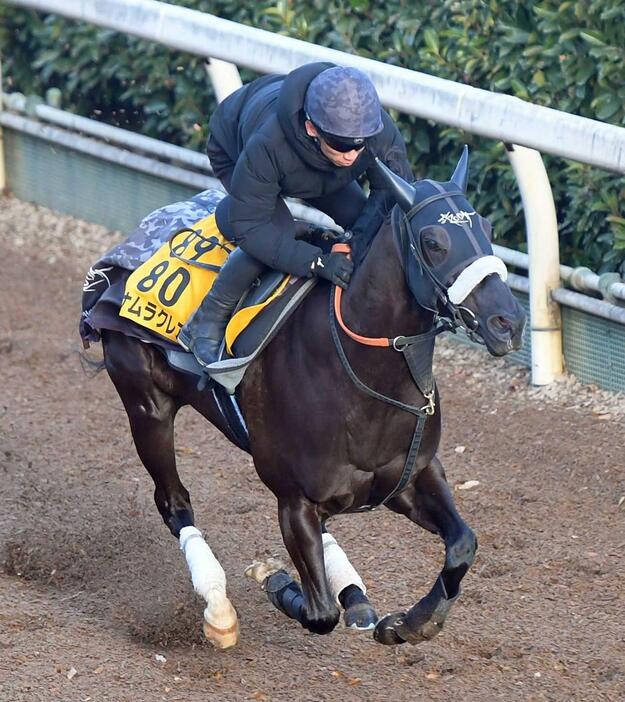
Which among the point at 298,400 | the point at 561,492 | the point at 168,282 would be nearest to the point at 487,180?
the point at 561,492

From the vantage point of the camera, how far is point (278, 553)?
6047mm

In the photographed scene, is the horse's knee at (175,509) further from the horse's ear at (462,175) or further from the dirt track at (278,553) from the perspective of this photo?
the horse's ear at (462,175)

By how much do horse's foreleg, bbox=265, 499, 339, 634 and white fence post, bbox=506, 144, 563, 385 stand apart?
2.46 m

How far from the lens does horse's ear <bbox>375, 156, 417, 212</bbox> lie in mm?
4344

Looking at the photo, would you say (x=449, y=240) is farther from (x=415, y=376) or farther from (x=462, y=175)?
(x=415, y=376)

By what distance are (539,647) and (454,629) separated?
13.0 inches

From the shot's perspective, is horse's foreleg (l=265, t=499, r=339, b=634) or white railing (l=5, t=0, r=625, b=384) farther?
white railing (l=5, t=0, r=625, b=384)

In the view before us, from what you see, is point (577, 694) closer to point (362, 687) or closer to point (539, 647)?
point (539, 647)

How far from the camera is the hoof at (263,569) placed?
5.50m

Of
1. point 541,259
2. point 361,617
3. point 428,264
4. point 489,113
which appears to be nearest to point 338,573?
point 361,617

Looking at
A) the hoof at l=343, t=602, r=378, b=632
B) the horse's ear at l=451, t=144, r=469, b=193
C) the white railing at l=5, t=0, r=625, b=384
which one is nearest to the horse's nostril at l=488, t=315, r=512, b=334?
the horse's ear at l=451, t=144, r=469, b=193

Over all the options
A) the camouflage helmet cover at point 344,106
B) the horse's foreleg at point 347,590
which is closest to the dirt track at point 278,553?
the horse's foreleg at point 347,590

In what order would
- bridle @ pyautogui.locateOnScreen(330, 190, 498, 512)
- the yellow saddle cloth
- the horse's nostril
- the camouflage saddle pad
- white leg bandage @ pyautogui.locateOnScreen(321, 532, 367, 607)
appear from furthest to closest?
the yellow saddle cloth → white leg bandage @ pyautogui.locateOnScreen(321, 532, 367, 607) → the camouflage saddle pad → bridle @ pyautogui.locateOnScreen(330, 190, 498, 512) → the horse's nostril

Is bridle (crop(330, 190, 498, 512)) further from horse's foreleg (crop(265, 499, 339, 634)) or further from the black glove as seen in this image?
horse's foreleg (crop(265, 499, 339, 634))
